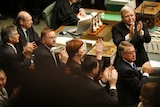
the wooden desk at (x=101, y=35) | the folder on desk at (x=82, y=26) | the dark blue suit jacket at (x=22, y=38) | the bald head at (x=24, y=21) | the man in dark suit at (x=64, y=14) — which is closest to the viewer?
the dark blue suit jacket at (x=22, y=38)

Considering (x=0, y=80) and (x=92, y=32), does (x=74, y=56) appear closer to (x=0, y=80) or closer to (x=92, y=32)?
(x=0, y=80)

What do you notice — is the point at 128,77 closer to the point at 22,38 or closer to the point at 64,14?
the point at 22,38

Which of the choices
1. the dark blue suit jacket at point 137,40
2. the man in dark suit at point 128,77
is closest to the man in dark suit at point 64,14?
the dark blue suit jacket at point 137,40

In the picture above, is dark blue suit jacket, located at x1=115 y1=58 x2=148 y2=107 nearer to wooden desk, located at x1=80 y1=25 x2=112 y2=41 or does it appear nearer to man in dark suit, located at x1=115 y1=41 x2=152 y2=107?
man in dark suit, located at x1=115 y1=41 x2=152 y2=107

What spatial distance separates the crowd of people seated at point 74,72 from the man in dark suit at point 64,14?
0.10 ft

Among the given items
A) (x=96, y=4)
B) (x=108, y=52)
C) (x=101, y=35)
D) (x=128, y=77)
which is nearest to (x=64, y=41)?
(x=101, y=35)

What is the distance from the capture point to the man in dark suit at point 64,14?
4.82 meters

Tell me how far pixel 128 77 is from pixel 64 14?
2.17 m

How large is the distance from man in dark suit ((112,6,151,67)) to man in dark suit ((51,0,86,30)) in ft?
3.89

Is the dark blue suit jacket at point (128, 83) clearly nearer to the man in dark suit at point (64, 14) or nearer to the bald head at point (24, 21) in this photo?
the bald head at point (24, 21)

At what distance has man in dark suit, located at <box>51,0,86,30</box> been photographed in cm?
482

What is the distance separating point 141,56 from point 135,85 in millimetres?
724

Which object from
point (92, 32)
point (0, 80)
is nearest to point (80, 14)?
point (92, 32)

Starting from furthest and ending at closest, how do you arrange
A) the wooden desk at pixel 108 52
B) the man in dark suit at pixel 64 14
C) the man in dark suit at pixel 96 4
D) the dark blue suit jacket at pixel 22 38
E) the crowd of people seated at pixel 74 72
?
1. the man in dark suit at pixel 96 4
2. the man in dark suit at pixel 64 14
3. the dark blue suit jacket at pixel 22 38
4. the wooden desk at pixel 108 52
5. the crowd of people seated at pixel 74 72
